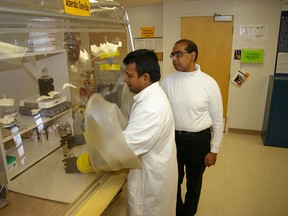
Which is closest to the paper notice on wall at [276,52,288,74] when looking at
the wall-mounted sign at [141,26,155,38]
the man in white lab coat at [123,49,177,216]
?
the wall-mounted sign at [141,26,155,38]

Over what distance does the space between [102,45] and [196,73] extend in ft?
2.60

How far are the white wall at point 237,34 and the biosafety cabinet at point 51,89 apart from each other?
2008 millimetres

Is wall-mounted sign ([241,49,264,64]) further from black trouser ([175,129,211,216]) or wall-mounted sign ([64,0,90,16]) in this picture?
wall-mounted sign ([64,0,90,16])

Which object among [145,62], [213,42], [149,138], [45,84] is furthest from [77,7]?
[213,42]

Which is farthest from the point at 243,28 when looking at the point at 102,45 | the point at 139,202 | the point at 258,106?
the point at 139,202

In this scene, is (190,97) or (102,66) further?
(102,66)

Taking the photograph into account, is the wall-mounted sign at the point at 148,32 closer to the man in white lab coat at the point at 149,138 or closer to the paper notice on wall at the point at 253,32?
the paper notice on wall at the point at 253,32

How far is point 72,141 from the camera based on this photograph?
1.73 meters

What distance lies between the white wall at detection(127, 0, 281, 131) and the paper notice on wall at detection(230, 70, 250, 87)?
0.05 m

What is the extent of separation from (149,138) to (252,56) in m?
3.05

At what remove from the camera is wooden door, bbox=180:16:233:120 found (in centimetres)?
366

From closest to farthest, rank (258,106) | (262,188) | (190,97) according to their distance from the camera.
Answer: (190,97)
(262,188)
(258,106)

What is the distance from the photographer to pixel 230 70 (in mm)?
3752

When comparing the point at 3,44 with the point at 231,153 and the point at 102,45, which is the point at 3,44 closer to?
the point at 102,45
